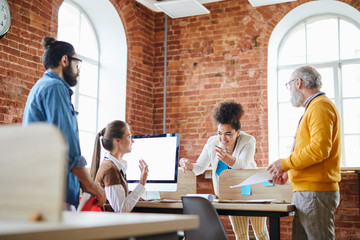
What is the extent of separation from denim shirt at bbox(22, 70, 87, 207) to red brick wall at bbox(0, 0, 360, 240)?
3987 millimetres

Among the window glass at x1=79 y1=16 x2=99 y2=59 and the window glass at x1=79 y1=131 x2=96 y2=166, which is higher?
the window glass at x1=79 y1=16 x2=99 y2=59

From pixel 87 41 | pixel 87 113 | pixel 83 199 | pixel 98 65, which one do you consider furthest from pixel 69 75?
pixel 98 65

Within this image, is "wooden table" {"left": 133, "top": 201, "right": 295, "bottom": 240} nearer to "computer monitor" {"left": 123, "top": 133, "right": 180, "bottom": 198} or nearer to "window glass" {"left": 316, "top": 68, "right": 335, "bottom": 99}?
"computer monitor" {"left": 123, "top": 133, "right": 180, "bottom": 198}

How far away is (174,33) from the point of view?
22.6 feet

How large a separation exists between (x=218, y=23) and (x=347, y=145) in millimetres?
2419

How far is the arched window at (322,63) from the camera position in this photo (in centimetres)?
599

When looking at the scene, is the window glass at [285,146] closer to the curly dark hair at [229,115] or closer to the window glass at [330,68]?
the window glass at [330,68]

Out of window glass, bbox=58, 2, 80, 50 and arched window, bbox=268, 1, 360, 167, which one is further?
arched window, bbox=268, 1, 360, 167

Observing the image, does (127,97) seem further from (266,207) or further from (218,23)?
(266,207)

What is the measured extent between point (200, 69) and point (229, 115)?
279cm

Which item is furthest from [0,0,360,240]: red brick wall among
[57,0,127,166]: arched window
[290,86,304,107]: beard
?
[290,86,304,107]: beard

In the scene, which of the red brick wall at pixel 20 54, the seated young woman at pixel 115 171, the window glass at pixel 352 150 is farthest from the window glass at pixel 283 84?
the seated young woman at pixel 115 171

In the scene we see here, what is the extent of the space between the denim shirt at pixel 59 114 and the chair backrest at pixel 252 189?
5.08ft

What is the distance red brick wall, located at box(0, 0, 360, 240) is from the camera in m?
6.27
